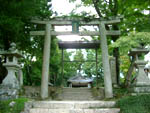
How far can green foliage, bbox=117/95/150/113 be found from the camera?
591 cm

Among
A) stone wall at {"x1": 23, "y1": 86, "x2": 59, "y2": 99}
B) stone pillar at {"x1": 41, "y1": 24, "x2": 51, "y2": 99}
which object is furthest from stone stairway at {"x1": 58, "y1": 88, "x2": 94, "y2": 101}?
stone pillar at {"x1": 41, "y1": 24, "x2": 51, "y2": 99}

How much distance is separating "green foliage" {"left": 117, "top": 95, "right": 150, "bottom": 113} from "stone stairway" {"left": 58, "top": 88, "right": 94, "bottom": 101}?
398cm

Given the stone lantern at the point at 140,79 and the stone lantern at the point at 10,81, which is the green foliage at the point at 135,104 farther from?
the stone lantern at the point at 10,81

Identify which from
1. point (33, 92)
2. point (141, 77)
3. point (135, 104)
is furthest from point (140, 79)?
point (33, 92)

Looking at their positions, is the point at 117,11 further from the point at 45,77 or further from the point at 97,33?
the point at 45,77

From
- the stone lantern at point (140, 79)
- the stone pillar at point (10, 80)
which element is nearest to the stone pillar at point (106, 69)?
the stone lantern at point (140, 79)

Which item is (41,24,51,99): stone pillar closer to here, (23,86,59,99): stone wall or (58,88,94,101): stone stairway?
(23,86,59,99): stone wall

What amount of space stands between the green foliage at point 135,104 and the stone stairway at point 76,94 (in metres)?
3.98

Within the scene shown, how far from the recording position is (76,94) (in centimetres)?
1115

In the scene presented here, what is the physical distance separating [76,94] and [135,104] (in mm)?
5361

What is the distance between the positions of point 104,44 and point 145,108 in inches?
179

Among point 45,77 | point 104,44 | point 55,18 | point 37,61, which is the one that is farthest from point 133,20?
point 37,61

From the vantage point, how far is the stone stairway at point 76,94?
34.6 ft

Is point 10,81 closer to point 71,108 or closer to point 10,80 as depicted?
point 10,80
